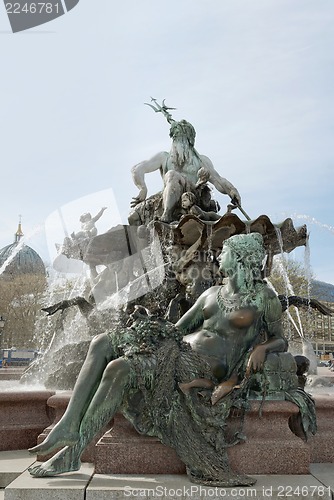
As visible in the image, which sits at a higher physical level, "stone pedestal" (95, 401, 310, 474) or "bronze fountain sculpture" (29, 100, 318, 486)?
"bronze fountain sculpture" (29, 100, 318, 486)

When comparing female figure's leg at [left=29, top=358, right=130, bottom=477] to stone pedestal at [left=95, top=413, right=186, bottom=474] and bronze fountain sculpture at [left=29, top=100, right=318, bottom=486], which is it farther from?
stone pedestal at [left=95, top=413, right=186, bottom=474]

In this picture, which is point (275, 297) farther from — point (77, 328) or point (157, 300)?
point (77, 328)

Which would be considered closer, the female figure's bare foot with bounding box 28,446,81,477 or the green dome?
the female figure's bare foot with bounding box 28,446,81,477

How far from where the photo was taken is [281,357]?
4047 millimetres

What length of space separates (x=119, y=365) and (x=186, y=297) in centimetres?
379

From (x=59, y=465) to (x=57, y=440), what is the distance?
18cm

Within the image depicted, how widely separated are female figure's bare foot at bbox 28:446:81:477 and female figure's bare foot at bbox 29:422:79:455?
8 centimetres

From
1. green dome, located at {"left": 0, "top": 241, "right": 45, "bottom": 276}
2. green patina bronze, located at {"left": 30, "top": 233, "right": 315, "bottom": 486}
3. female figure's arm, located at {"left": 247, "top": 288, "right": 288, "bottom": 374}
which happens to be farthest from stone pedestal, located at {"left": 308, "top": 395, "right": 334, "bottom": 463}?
green dome, located at {"left": 0, "top": 241, "right": 45, "bottom": 276}

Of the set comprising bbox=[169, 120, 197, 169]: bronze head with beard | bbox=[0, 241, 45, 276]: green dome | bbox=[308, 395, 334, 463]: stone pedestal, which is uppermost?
bbox=[0, 241, 45, 276]: green dome

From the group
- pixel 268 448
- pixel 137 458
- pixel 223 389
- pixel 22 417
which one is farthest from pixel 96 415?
pixel 22 417

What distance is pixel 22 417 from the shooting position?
486 centimetres

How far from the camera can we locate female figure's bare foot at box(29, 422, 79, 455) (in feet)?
11.2

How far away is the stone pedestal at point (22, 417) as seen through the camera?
4.73 metres

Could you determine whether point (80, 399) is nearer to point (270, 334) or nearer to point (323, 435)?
point (270, 334)
